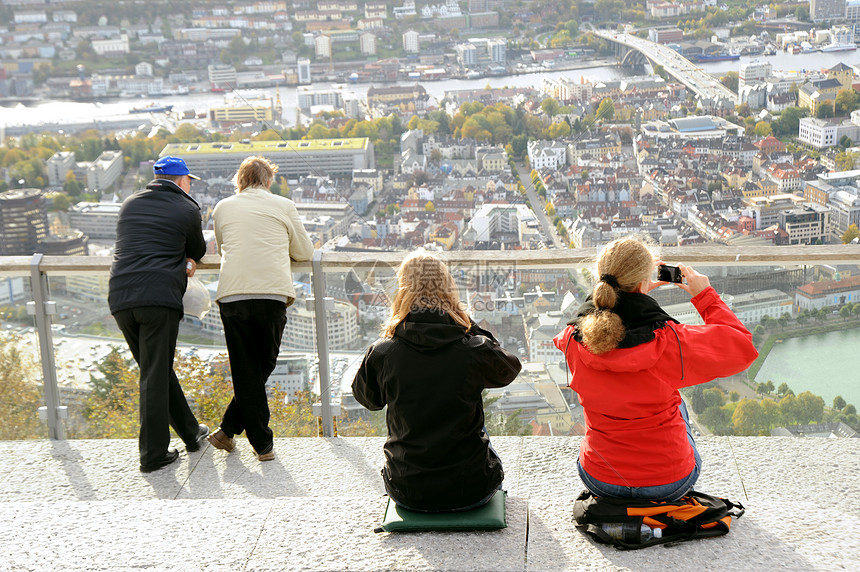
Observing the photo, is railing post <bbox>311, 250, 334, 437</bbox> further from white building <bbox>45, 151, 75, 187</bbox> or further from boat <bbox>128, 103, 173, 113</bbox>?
boat <bbox>128, 103, 173, 113</bbox>

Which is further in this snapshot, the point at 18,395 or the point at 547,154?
the point at 547,154

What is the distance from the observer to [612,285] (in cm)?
236

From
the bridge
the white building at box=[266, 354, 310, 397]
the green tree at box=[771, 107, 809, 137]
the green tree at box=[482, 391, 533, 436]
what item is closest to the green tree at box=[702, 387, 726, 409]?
the green tree at box=[482, 391, 533, 436]

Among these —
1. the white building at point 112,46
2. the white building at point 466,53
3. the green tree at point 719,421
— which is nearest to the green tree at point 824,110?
the white building at point 466,53

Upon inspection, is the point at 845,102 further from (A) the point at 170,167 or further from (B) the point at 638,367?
(B) the point at 638,367

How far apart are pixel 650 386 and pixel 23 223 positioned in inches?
1210

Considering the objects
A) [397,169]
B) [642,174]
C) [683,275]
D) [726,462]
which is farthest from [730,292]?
[642,174]

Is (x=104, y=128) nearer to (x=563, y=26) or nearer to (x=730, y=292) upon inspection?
(x=563, y=26)

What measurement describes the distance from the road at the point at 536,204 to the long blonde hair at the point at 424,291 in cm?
2091

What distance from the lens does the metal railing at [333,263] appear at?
3598 mm

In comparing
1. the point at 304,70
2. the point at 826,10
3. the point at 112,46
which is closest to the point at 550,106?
the point at 304,70

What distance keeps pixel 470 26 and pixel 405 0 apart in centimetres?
282

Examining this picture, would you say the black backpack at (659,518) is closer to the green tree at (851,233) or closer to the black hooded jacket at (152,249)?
the black hooded jacket at (152,249)

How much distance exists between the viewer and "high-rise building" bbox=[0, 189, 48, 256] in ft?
94.2
